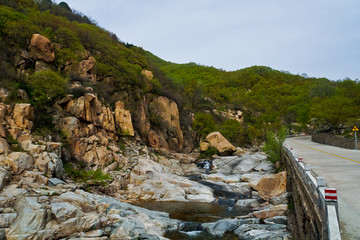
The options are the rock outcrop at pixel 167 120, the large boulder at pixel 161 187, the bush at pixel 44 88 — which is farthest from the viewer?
the rock outcrop at pixel 167 120

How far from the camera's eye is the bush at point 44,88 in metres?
20.4

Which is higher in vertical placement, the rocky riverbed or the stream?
the rocky riverbed

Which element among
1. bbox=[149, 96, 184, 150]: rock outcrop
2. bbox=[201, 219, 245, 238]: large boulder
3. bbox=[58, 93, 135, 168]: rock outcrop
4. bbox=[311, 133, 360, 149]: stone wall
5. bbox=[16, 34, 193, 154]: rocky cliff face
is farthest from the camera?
bbox=[149, 96, 184, 150]: rock outcrop

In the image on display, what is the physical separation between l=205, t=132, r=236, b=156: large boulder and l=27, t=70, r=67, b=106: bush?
2443cm

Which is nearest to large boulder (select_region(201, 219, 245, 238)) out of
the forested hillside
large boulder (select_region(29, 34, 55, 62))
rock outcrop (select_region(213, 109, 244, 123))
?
the forested hillside

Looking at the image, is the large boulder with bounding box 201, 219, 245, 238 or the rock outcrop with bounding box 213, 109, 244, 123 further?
the rock outcrop with bounding box 213, 109, 244, 123

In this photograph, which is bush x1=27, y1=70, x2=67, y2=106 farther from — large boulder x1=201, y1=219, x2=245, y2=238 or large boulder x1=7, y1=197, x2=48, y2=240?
large boulder x1=201, y1=219, x2=245, y2=238

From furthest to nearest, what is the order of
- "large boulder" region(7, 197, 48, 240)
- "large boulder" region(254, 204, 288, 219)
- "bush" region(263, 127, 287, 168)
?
"bush" region(263, 127, 287, 168), "large boulder" region(254, 204, 288, 219), "large boulder" region(7, 197, 48, 240)

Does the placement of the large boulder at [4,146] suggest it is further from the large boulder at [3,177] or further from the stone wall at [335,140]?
the stone wall at [335,140]

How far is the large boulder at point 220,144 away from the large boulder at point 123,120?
50.9 feet

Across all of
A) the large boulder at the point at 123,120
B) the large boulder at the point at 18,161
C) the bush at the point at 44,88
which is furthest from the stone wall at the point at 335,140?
the bush at the point at 44,88

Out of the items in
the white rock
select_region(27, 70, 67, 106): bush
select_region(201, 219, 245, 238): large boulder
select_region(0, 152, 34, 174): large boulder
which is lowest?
select_region(201, 219, 245, 238): large boulder

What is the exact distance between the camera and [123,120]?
2858cm

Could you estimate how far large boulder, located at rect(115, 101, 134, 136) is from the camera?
1113 inches
